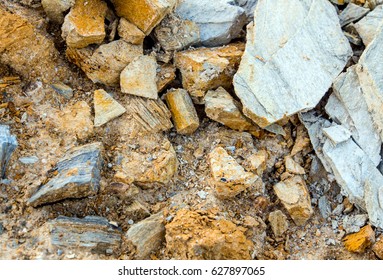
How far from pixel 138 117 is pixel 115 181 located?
63 centimetres

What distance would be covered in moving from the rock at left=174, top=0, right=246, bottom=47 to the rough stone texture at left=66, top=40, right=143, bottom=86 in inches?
24.8

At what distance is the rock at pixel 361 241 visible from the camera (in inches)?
149

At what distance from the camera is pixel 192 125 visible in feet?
13.8

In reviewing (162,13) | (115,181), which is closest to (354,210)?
(115,181)

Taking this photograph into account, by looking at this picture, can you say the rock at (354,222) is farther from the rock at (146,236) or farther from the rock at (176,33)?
the rock at (176,33)

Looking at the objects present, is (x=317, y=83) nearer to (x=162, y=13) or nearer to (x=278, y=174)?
(x=278, y=174)

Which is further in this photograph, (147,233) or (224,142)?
(224,142)

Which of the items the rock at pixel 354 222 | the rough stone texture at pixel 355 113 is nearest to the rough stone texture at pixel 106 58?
the rough stone texture at pixel 355 113

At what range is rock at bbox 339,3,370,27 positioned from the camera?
4473 mm

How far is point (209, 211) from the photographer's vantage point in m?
3.75

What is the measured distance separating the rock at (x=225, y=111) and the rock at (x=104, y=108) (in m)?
0.76

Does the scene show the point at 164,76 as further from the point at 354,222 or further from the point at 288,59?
the point at 354,222

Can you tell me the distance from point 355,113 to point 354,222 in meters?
0.93

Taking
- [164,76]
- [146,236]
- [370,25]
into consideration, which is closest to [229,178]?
[146,236]
